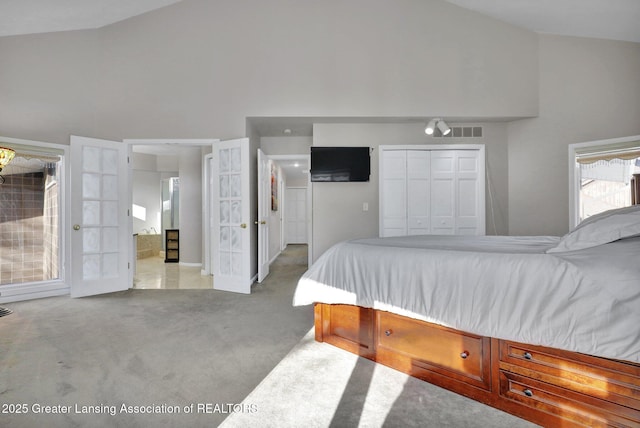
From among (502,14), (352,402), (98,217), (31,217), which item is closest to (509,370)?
(352,402)

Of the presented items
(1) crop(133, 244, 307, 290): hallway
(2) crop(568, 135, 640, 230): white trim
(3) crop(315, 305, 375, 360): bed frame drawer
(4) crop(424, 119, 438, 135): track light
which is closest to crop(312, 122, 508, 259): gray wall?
(4) crop(424, 119, 438, 135): track light

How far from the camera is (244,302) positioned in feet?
12.1

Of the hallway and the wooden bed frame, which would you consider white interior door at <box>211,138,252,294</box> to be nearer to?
the hallway

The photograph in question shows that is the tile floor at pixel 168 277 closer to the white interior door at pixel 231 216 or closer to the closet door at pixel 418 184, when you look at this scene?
the white interior door at pixel 231 216

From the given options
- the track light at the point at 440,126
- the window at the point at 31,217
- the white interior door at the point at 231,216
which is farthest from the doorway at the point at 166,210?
the track light at the point at 440,126

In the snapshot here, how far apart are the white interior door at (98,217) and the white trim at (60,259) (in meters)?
0.22

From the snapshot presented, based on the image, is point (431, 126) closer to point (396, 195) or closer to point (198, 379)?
point (396, 195)

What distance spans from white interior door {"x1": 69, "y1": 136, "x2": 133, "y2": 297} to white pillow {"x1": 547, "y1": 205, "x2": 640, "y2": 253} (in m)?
4.69

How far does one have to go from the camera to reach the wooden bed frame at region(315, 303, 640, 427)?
1.32 m

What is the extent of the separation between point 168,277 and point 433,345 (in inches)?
176

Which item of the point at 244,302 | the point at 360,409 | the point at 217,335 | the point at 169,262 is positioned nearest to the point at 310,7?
the point at 244,302

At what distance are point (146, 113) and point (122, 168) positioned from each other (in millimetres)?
807

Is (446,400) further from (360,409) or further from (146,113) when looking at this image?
(146,113)

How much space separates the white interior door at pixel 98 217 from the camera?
3.95 m
